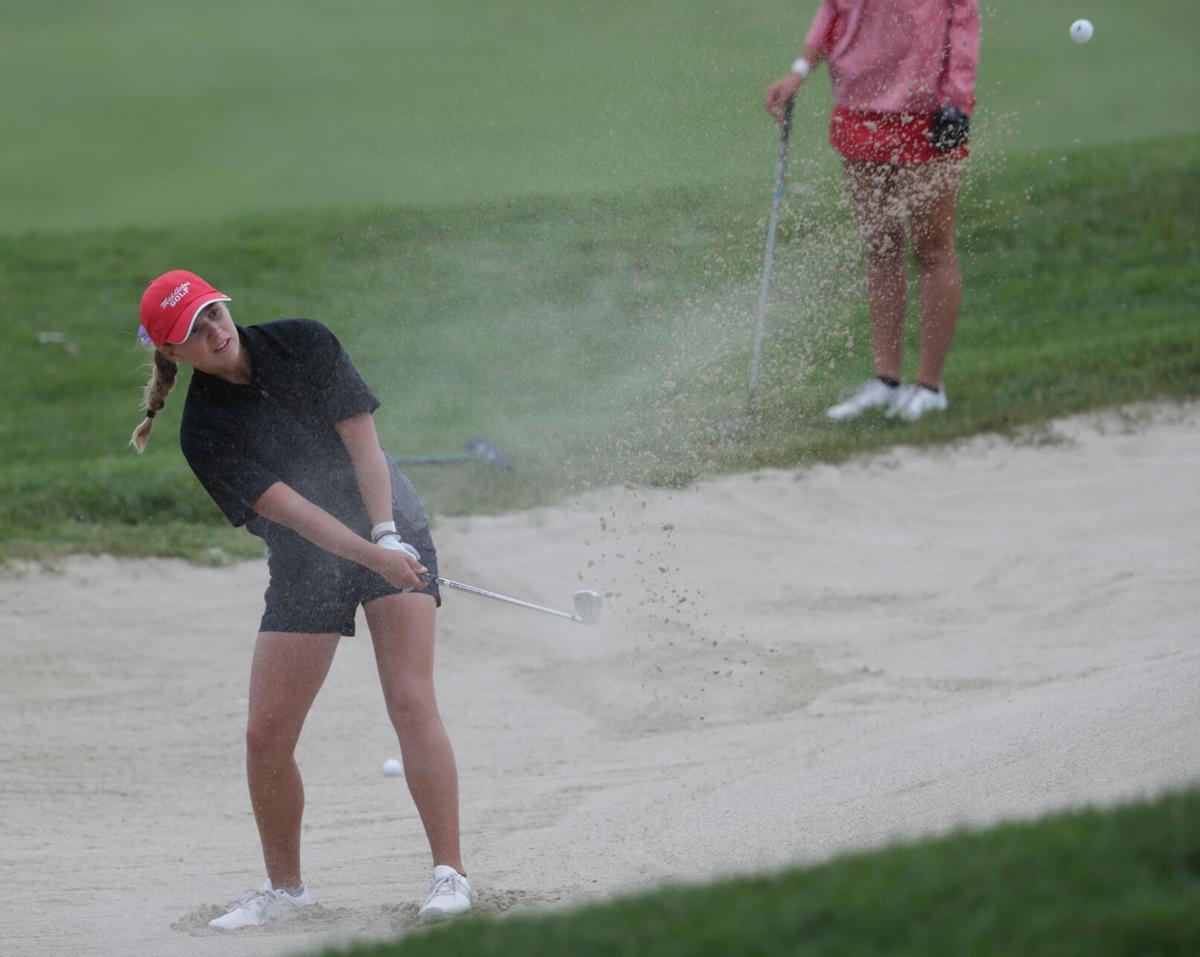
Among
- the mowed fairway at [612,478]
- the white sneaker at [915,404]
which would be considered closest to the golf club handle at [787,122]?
the mowed fairway at [612,478]

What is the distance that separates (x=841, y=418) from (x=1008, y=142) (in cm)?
428

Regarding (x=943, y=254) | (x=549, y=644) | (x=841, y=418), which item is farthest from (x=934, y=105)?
(x=549, y=644)

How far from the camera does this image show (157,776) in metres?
5.50

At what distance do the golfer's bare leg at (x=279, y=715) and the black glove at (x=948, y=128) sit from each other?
3487 millimetres

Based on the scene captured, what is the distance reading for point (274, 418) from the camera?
394 cm

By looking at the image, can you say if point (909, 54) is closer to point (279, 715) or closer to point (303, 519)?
point (303, 519)

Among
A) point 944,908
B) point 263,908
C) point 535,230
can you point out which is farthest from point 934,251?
point 944,908

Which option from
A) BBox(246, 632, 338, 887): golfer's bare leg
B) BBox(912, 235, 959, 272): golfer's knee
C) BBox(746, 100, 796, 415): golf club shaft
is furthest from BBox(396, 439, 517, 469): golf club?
BBox(246, 632, 338, 887): golfer's bare leg

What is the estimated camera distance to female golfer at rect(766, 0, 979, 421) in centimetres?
645

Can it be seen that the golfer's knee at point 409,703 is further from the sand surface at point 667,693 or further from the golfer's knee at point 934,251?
the golfer's knee at point 934,251

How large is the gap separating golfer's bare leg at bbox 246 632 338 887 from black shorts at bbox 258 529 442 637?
31mm

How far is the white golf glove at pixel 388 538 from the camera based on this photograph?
386 cm

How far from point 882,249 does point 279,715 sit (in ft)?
12.2

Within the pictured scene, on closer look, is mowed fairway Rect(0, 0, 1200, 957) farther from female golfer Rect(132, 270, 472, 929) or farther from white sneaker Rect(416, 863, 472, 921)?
female golfer Rect(132, 270, 472, 929)
